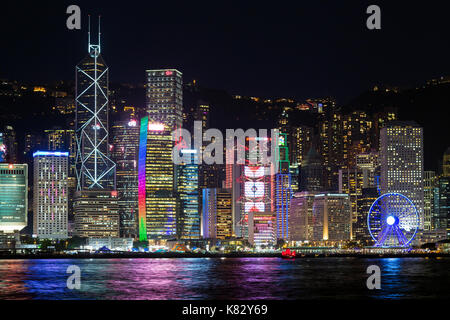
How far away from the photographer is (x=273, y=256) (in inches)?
7864

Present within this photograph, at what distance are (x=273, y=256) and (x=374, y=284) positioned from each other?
12290 centimetres
